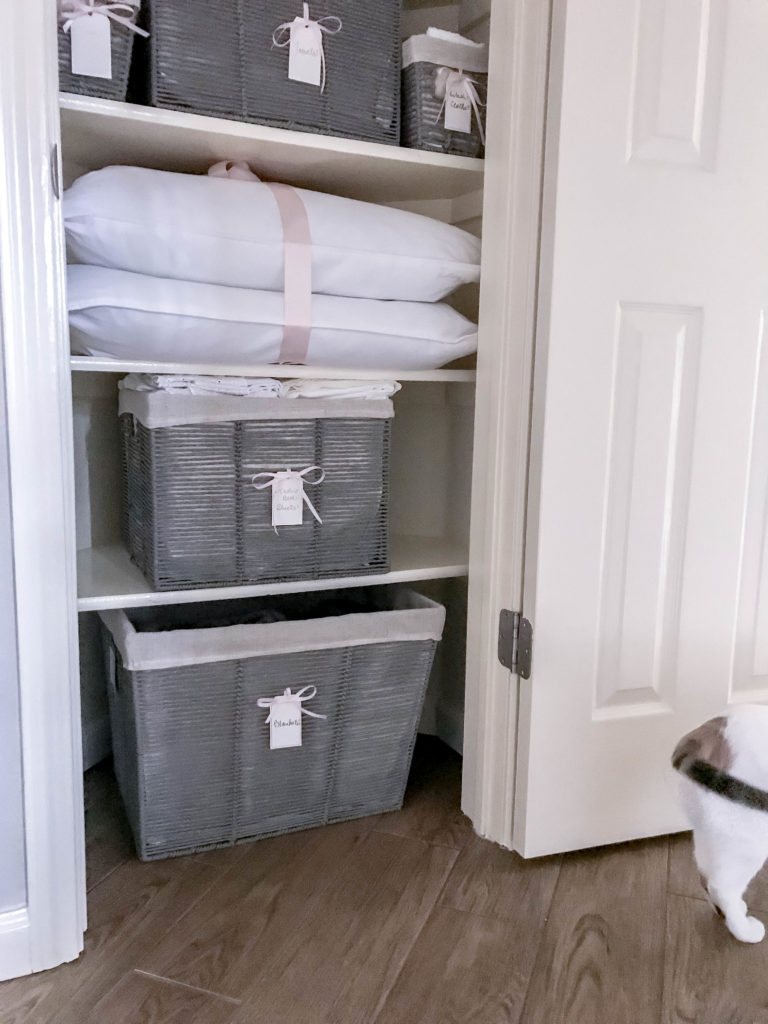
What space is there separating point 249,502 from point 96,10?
663mm

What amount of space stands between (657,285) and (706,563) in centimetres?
43

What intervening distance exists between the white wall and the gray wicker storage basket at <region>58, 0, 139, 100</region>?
1.31 feet

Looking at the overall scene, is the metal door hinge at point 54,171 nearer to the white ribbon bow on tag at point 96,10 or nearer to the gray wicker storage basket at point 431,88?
the white ribbon bow on tag at point 96,10

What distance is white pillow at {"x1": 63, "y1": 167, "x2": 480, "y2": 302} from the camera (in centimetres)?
109

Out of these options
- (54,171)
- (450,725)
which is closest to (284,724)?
(450,725)

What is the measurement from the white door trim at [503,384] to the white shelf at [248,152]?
0.12 m

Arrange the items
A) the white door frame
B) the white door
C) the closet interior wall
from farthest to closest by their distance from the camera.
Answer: the closet interior wall
the white door
the white door frame

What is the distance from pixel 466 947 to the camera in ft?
3.64

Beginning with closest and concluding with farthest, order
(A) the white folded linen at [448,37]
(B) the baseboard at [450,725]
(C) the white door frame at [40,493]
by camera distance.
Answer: (C) the white door frame at [40,493], (A) the white folded linen at [448,37], (B) the baseboard at [450,725]

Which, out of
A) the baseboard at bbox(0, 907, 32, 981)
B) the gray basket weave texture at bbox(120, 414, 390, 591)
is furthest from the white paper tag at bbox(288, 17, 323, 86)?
the baseboard at bbox(0, 907, 32, 981)

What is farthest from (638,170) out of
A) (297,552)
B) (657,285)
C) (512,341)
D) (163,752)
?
(163,752)

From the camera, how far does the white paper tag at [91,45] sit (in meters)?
1.06

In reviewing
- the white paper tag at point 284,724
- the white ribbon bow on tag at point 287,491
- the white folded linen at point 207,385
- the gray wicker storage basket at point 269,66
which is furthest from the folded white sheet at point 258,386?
the white paper tag at point 284,724

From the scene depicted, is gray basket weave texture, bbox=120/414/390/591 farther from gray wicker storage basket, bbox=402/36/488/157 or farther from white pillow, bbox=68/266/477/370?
gray wicker storage basket, bbox=402/36/488/157
